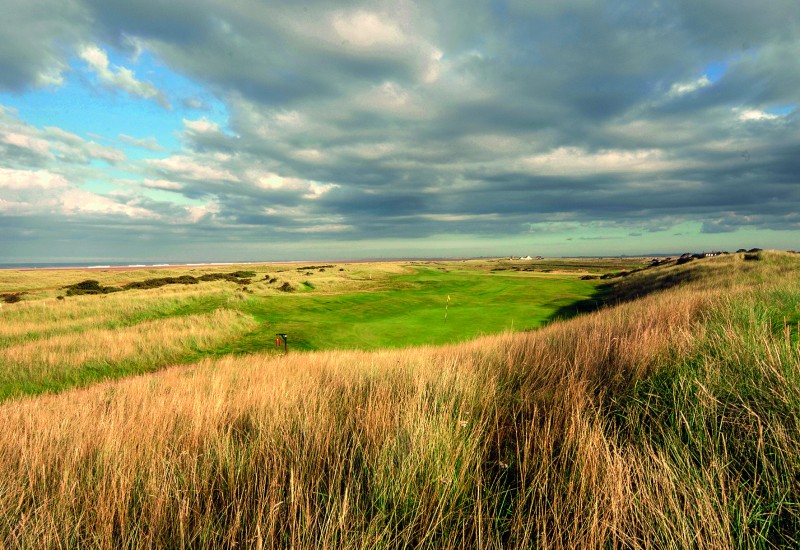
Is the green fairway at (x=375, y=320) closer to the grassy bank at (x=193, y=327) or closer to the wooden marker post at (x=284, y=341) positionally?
the grassy bank at (x=193, y=327)

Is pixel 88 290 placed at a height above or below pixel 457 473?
below

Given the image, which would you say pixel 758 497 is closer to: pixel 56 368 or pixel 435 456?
pixel 435 456

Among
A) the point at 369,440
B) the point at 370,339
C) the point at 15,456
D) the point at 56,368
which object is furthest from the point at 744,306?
the point at 56,368

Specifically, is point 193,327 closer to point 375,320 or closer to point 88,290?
point 375,320

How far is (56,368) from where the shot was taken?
11742mm

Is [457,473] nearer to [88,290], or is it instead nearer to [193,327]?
[193,327]

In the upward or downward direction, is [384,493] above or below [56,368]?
above

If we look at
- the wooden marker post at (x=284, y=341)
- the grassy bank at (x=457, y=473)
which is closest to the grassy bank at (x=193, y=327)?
the wooden marker post at (x=284, y=341)

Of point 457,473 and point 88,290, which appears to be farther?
point 88,290

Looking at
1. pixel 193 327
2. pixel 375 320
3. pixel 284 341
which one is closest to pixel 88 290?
pixel 193 327

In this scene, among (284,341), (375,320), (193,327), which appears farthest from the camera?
(375,320)

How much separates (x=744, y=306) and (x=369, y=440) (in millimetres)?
6782

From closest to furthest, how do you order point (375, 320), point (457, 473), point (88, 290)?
point (457, 473) < point (375, 320) < point (88, 290)

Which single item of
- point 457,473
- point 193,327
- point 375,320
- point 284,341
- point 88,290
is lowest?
point 375,320
